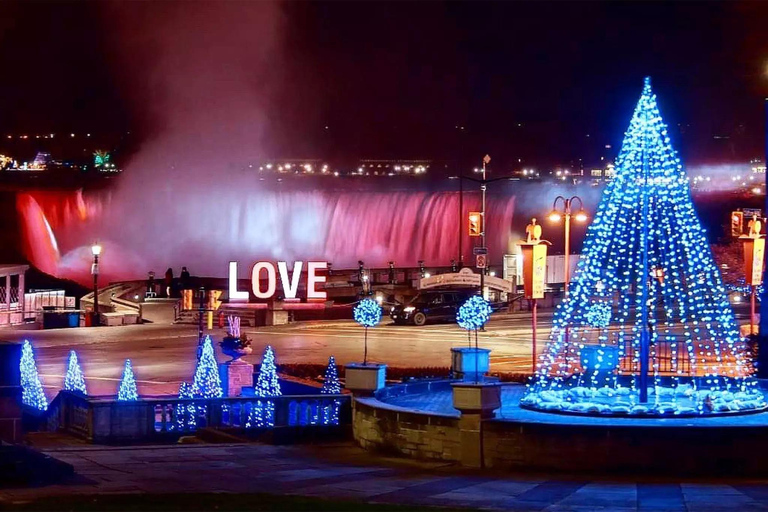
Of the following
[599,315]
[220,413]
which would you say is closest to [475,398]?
[220,413]

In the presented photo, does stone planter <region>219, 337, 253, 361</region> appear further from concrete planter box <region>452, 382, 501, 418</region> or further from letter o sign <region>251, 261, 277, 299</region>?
letter o sign <region>251, 261, 277, 299</region>

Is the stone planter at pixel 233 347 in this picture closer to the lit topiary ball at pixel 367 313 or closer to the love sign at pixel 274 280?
the lit topiary ball at pixel 367 313

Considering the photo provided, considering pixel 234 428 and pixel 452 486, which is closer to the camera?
pixel 452 486

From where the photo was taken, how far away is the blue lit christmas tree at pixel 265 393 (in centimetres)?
2288

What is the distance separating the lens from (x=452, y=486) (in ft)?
53.1

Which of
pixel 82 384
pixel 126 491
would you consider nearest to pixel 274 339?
pixel 82 384

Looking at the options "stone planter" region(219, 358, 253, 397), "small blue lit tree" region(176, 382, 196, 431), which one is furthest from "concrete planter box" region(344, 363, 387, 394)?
"stone planter" region(219, 358, 253, 397)

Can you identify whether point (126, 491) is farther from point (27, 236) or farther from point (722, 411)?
point (27, 236)

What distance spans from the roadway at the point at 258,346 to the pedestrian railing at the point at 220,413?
539 centimetres

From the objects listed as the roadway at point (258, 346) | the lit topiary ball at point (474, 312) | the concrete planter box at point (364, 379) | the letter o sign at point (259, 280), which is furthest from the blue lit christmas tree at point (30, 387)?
the letter o sign at point (259, 280)

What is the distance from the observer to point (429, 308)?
48469 mm

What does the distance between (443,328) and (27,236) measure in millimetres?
63627

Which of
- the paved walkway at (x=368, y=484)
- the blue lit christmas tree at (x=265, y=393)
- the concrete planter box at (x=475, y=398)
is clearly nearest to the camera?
the paved walkway at (x=368, y=484)

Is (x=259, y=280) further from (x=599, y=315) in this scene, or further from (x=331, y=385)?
(x=599, y=315)
